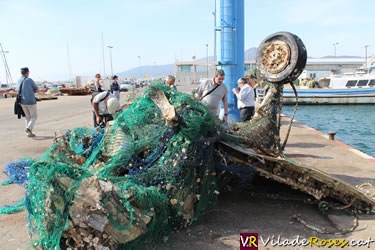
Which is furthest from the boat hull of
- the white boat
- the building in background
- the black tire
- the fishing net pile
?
the fishing net pile

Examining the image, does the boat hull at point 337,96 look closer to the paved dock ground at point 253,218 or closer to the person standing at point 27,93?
the paved dock ground at point 253,218

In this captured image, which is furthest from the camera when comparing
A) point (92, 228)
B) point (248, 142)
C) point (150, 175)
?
point (248, 142)

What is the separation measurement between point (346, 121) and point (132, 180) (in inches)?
851

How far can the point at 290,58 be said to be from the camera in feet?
16.6

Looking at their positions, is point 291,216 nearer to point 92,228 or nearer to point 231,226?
point 231,226

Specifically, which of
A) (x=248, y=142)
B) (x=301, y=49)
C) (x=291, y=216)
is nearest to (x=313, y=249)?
(x=291, y=216)

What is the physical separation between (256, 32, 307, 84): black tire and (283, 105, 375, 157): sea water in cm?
886

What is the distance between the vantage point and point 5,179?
5.64 meters

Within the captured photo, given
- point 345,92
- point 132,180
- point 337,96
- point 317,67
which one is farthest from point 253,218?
point 317,67

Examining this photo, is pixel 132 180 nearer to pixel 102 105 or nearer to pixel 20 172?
pixel 20 172

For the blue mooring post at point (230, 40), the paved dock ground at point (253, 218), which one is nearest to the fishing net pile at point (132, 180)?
the paved dock ground at point (253, 218)

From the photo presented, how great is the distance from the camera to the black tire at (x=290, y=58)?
16.4ft

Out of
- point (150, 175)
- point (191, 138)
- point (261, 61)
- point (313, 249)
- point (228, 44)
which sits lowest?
point (313, 249)

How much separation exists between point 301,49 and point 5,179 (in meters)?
5.63
